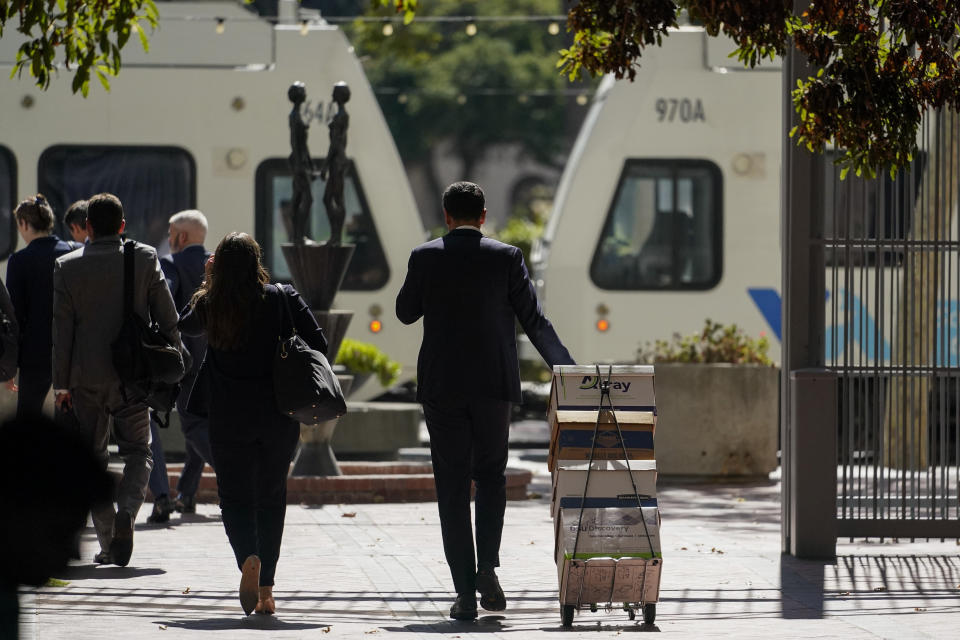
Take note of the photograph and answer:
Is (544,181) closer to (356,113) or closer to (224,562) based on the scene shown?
(356,113)

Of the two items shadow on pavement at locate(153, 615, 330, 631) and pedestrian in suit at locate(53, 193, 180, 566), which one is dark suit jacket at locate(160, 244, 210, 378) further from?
shadow on pavement at locate(153, 615, 330, 631)

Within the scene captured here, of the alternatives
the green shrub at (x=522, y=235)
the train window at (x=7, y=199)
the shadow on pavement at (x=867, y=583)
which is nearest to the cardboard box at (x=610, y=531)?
the shadow on pavement at (x=867, y=583)

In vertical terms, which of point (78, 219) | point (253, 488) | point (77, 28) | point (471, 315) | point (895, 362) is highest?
point (77, 28)

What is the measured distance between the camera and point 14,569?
2521 millimetres

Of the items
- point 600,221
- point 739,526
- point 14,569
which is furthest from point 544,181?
point 14,569

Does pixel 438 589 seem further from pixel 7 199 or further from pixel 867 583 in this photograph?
pixel 7 199

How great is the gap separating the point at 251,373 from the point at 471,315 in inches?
35.5

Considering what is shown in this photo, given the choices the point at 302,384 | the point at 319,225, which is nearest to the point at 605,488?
the point at 302,384

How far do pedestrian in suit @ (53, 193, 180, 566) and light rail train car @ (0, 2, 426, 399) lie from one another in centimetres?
735

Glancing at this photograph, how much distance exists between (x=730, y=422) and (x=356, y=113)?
16.5 ft

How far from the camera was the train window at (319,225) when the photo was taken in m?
15.5

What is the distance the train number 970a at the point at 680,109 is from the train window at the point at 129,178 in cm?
438

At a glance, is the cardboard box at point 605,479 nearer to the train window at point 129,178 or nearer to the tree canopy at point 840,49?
the tree canopy at point 840,49

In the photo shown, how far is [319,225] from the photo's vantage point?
15.7 meters
